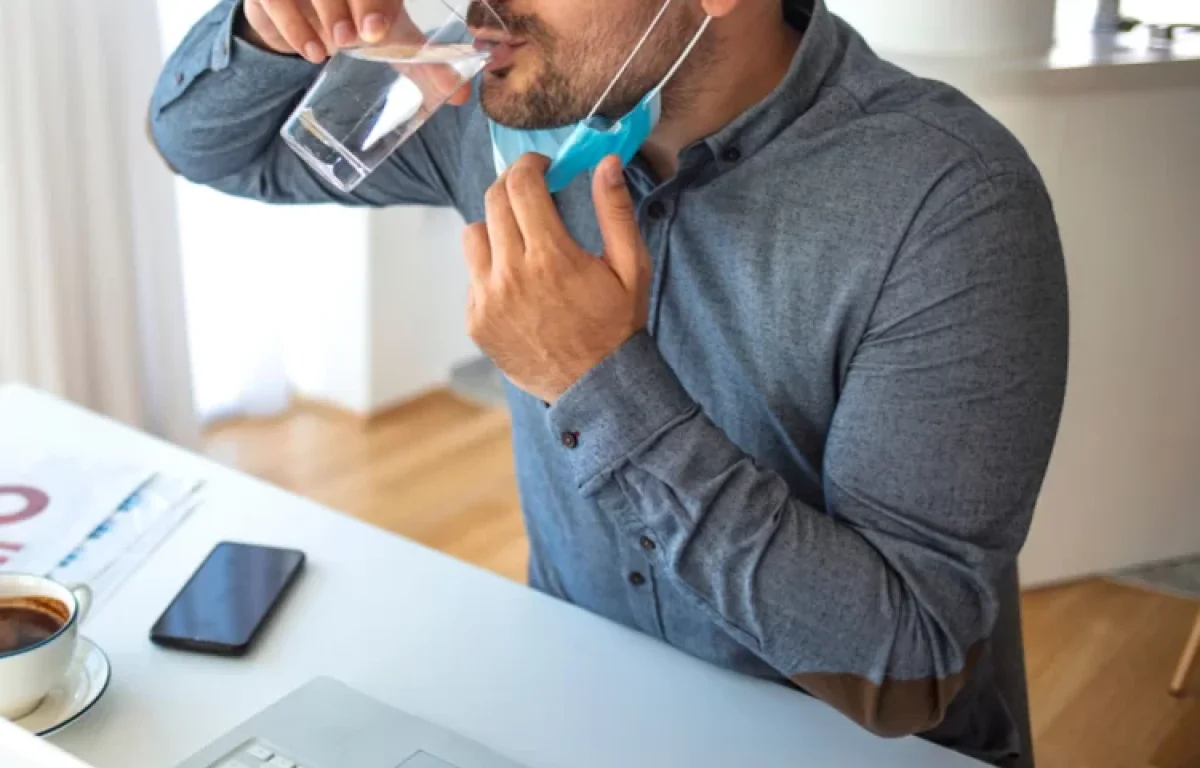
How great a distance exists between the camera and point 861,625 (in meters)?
0.78

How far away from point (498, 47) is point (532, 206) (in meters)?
0.19

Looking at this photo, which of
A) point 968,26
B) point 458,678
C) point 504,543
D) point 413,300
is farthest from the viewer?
point 413,300

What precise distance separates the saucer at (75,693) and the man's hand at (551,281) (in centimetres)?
34

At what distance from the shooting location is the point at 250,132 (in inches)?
44.9

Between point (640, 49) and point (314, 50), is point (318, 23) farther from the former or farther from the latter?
point (640, 49)

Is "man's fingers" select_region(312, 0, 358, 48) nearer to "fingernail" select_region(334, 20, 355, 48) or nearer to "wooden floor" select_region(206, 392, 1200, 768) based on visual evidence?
"fingernail" select_region(334, 20, 355, 48)

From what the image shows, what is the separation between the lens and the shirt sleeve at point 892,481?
30.3 inches

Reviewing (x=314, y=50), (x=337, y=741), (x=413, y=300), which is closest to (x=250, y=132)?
(x=314, y=50)

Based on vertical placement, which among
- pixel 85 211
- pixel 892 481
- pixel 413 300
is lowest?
pixel 413 300

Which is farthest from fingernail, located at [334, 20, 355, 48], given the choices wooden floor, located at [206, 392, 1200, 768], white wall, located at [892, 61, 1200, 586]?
wooden floor, located at [206, 392, 1200, 768]

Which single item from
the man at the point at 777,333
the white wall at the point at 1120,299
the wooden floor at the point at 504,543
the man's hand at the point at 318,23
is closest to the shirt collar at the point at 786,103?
the man at the point at 777,333

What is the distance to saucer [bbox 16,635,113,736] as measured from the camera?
0.77 meters

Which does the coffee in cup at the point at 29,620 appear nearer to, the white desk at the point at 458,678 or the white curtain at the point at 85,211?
the white desk at the point at 458,678

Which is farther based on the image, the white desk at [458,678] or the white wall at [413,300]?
the white wall at [413,300]
